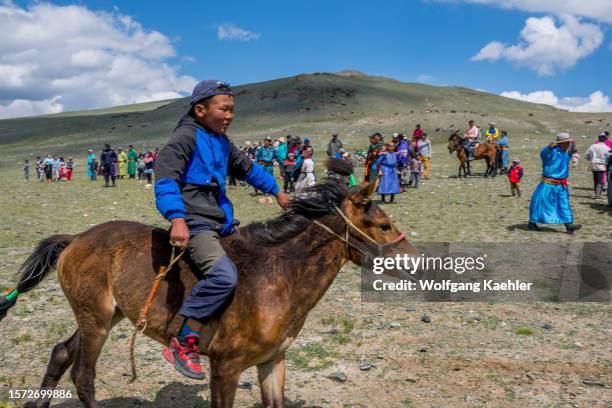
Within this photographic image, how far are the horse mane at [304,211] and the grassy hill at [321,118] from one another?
38.2 metres

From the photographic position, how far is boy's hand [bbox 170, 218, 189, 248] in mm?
3615

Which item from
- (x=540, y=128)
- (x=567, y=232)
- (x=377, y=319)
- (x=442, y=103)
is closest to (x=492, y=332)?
(x=377, y=319)

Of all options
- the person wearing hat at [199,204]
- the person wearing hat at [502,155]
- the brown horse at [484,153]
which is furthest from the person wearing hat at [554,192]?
the person wearing hat at [502,155]

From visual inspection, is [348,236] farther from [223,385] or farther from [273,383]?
[223,385]

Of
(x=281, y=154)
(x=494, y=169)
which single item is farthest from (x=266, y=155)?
(x=494, y=169)

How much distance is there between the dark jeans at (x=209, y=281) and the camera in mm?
3711

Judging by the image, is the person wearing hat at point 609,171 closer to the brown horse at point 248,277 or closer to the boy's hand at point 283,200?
the brown horse at point 248,277

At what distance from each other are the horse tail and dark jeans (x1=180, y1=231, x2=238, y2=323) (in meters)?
1.85

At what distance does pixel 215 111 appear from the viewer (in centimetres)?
393

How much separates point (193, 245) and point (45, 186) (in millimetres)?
27601

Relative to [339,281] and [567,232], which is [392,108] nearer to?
[567,232]

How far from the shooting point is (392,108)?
7075 cm

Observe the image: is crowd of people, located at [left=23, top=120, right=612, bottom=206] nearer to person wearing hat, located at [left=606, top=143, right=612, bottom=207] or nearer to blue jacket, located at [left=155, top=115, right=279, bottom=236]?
person wearing hat, located at [left=606, top=143, right=612, bottom=207]

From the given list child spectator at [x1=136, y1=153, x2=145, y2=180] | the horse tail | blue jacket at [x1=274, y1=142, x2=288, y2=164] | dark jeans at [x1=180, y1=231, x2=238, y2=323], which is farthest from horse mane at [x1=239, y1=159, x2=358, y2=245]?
child spectator at [x1=136, y1=153, x2=145, y2=180]
